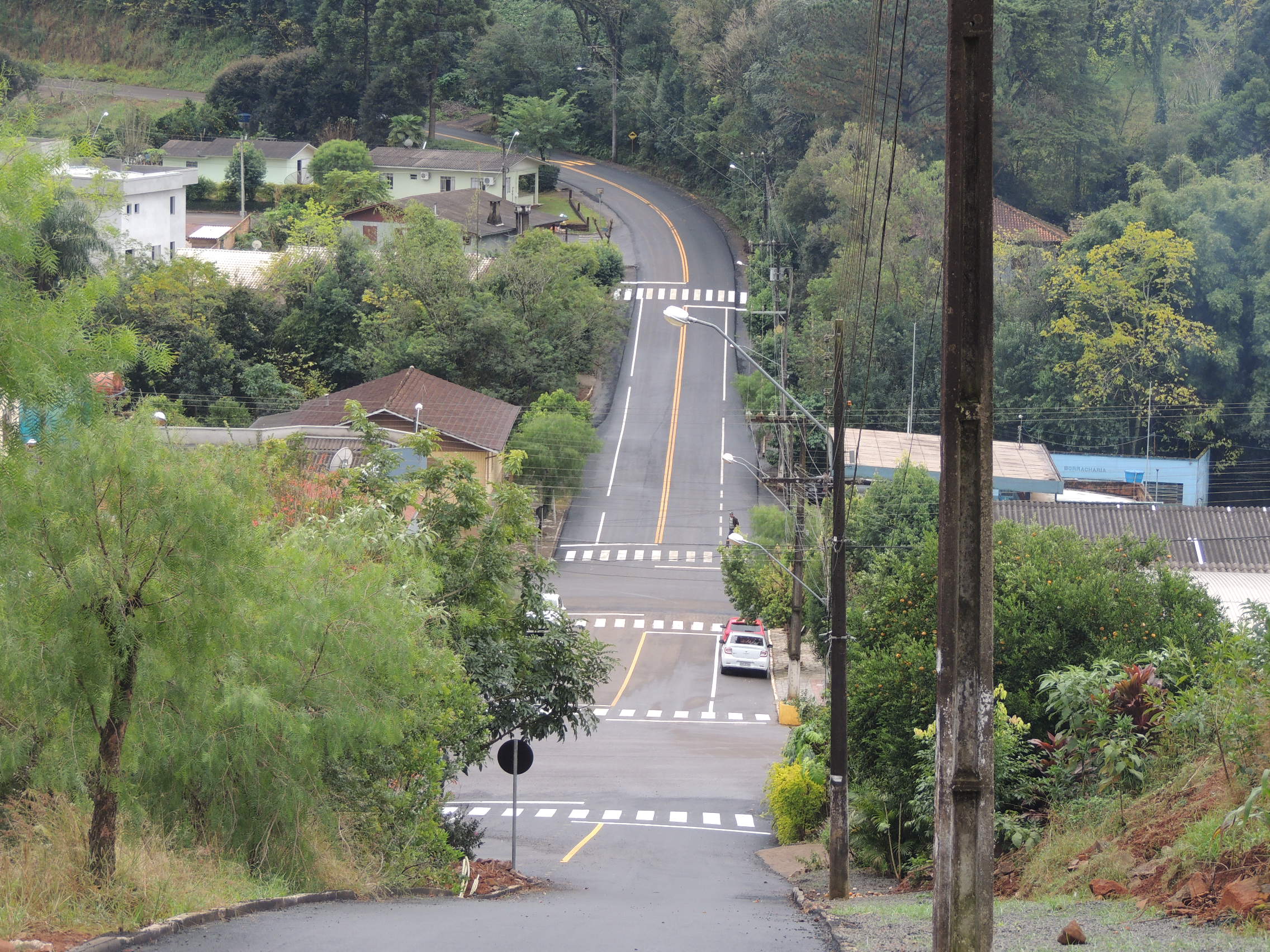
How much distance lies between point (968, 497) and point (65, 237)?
55.6 ft

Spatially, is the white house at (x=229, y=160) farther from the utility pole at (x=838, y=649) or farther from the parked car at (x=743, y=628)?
the utility pole at (x=838, y=649)

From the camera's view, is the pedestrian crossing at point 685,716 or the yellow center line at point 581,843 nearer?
the yellow center line at point 581,843

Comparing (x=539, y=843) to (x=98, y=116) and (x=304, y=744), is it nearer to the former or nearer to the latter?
(x=304, y=744)

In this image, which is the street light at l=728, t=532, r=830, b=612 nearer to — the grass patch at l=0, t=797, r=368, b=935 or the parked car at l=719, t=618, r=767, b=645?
the grass patch at l=0, t=797, r=368, b=935

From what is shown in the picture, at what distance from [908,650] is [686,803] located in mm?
10007

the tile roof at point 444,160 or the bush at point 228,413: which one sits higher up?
the tile roof at point 444,160

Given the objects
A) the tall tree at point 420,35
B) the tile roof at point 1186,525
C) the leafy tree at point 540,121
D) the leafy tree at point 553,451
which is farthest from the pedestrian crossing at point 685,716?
the tall tree at point 420,35

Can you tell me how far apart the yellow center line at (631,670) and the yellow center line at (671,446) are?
7.87m

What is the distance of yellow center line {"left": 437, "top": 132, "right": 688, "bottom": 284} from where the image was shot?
77812 mm

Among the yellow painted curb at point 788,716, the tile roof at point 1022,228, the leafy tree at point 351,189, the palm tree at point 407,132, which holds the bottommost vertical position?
the yellow painted curb at point 788,716

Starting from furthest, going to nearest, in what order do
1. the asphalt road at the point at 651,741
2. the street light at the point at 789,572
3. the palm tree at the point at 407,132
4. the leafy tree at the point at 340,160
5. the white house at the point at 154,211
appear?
the palm tree at the point at 407,132 → the leafy tree at the point at 340,160 → the white house at the point at 154,211 → the street light at the point at 789,572 → the asphalt road at the point at 651,741

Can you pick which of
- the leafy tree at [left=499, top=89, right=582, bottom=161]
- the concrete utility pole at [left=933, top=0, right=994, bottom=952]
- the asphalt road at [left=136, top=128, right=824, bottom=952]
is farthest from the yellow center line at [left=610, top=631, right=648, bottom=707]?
the leafy tree at [left=499, top=89, right=582, bottom=161]

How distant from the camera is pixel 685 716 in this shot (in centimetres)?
3838

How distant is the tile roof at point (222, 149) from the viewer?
89750 mm
